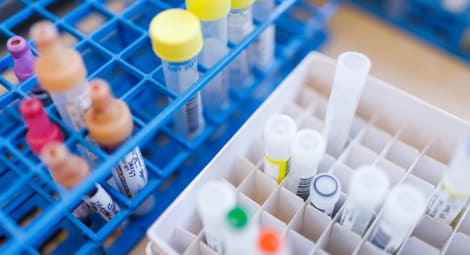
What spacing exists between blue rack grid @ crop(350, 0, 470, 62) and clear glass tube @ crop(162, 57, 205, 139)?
1.19 feet

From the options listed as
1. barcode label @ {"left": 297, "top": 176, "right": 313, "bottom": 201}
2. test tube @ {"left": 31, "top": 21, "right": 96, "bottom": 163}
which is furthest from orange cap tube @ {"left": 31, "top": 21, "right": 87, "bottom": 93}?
barcode label @ {"left": 297, "top": 176, "right": 313, "bottom": 201}

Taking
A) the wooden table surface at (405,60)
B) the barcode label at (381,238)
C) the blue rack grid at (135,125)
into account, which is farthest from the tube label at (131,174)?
the wooden table surface at (405,60)

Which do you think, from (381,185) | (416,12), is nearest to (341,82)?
(381,185)

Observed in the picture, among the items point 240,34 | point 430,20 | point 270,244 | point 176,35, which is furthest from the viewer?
point 430,20

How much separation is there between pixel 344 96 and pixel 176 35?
0.53ft

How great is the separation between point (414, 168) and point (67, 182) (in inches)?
12.9

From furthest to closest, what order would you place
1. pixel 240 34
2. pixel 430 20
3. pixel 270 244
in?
pixel 430 20, pixel 240 34, pixel 270 244

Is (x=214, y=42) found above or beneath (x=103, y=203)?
above

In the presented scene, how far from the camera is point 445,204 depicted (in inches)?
15.9

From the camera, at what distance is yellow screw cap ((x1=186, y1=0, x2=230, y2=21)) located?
0.43 metres

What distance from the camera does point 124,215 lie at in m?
0.45

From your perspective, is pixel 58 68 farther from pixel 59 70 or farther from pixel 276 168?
pixel 276 168

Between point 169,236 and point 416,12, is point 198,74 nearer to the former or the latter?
point 169,236

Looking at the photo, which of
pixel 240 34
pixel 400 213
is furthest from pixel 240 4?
pixel 400 213
